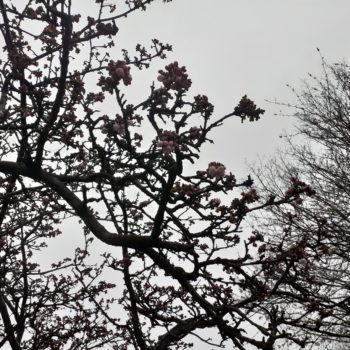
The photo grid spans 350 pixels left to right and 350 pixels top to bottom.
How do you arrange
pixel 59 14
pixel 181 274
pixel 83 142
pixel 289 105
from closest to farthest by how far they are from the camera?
pixel 59 14 → pixel 181 274 → pixel 83 142 → pixel 289 105

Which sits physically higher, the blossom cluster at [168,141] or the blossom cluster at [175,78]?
the blossom cluster at [175,78]

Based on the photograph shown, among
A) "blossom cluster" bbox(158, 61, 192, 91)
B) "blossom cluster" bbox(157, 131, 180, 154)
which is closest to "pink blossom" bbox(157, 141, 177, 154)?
"blossom cluster" bbox(157, 131, 180, 154)

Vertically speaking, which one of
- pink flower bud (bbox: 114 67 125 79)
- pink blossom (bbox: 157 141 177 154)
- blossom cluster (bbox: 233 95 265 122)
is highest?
pink flower bud (bbox: 114 67 125 79)

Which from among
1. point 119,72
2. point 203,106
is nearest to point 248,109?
point 203,106

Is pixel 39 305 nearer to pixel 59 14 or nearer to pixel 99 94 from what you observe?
pixel 99 94

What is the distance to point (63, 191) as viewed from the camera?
4.57m

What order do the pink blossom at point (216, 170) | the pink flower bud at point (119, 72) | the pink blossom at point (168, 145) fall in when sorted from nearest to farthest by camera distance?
the pink blossom at point (168, 145) → the pink flower bud at point (119, 72) → the pink blossom at point (216, 170)

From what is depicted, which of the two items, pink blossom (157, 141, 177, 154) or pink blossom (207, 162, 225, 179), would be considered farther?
pink blossom (207, 162, 225, 179)

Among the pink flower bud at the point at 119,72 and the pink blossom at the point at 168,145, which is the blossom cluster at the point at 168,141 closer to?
the pink blossom at the point at 168,145

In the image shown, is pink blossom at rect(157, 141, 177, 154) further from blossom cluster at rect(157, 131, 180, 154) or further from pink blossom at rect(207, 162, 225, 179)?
pink blossom at rect(207, 162, 225, 179)

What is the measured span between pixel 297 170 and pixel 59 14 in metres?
6.35

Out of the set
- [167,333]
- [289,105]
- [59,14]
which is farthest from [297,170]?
[59,14]

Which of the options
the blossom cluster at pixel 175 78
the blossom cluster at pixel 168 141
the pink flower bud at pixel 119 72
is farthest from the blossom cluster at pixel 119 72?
the blossom cluster at pixel 168 141

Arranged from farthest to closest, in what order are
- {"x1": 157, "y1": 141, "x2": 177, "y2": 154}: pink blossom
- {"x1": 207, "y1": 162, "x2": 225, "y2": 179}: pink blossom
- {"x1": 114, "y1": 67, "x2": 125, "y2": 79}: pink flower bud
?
{"x1": 207, "y1": 162, "x2": 225, "y2": 179}: pink blossom, {"x1": 114, "y1": 67, "x2": 125, "y2": 79}: pink flower bud, {"x1": 157, "y1": 141, "x2": 177, "y2": 154}: pink blossom
